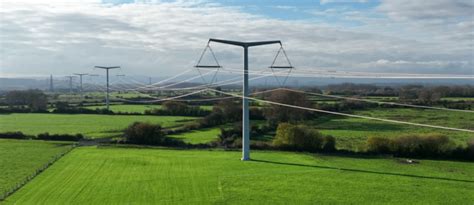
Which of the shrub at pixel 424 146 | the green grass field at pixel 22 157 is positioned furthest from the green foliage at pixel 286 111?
the green grass field at pixel 22 157

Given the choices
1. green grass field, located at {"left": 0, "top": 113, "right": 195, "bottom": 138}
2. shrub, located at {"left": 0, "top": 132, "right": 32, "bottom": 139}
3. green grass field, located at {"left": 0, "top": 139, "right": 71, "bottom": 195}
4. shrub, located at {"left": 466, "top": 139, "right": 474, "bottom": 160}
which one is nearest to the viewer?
green grass field, located at {"left": 0, "top": 139, "right": 71, "bottom": 195}

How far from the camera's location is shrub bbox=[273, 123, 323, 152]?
42406mm

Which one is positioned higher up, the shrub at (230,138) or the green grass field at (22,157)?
the shrub at (230,138)

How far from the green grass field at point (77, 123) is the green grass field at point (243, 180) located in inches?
624

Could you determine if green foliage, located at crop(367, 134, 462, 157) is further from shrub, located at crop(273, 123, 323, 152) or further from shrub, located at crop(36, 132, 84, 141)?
shrub, located at crop(36, 132, 84, 141)

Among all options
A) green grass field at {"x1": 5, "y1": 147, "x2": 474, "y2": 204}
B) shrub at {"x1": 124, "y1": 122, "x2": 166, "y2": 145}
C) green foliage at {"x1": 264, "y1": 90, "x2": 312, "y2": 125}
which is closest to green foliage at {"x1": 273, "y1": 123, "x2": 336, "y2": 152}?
green grass field at {"x1": 5, "y1": 147, "x2": 474, "y2": 204}

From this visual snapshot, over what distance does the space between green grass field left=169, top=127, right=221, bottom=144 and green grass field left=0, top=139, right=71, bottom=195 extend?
11.3 m

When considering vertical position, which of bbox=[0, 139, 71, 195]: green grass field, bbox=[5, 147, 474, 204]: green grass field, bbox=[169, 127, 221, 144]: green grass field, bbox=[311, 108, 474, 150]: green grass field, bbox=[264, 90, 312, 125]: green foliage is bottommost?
bbox=[5, 147, 474, 204]: green grass field

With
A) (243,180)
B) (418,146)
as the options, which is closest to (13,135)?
(243,180)

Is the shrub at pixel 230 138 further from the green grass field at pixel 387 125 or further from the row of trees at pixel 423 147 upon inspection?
the row of trees at pixel 423 147

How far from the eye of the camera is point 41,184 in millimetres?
27578

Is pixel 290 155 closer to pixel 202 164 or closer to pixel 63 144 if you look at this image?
pixel 202 164

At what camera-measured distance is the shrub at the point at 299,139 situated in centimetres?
4241

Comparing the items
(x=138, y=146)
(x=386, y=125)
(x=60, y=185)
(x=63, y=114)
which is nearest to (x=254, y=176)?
(x=60, y=185)
